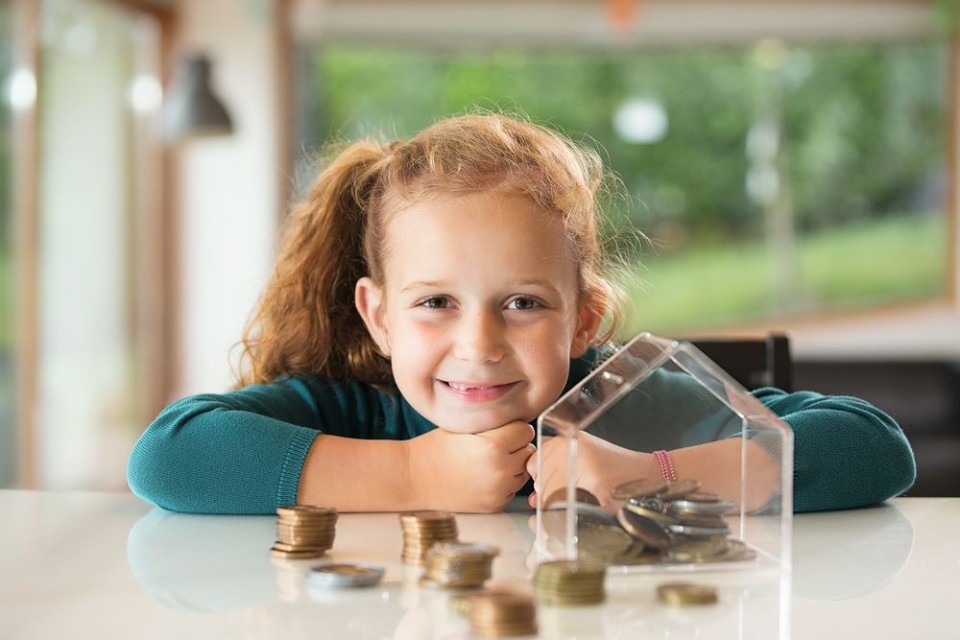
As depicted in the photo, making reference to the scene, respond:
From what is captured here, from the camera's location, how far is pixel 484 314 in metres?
1.28

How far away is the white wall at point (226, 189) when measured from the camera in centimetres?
560

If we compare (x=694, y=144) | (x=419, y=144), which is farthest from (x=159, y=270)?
(x=419, y=144)

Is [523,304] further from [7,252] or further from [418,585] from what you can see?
[7,252]

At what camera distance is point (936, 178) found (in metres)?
5.74

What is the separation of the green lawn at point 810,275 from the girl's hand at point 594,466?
4785mm

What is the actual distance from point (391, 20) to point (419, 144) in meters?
4.34

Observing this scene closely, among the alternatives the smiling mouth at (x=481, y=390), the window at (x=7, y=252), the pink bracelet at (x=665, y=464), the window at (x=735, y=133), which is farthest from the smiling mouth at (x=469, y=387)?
the window at (x=735, y=133)

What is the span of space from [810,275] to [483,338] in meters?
4.86

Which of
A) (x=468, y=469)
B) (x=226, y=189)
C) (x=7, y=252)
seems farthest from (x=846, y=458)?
(x=226, y=189)

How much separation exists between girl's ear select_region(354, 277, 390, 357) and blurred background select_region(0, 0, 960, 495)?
386 centimetres

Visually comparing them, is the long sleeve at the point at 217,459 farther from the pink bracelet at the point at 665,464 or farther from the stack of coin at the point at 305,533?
the pink bracelet at the point at 665,464

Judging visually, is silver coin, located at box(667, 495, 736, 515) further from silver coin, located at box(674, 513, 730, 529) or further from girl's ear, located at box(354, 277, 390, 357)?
girl's ear, located at box(354, 277, 390, 357)

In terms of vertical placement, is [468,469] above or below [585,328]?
below

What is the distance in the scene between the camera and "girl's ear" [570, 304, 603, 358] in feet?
4.96
